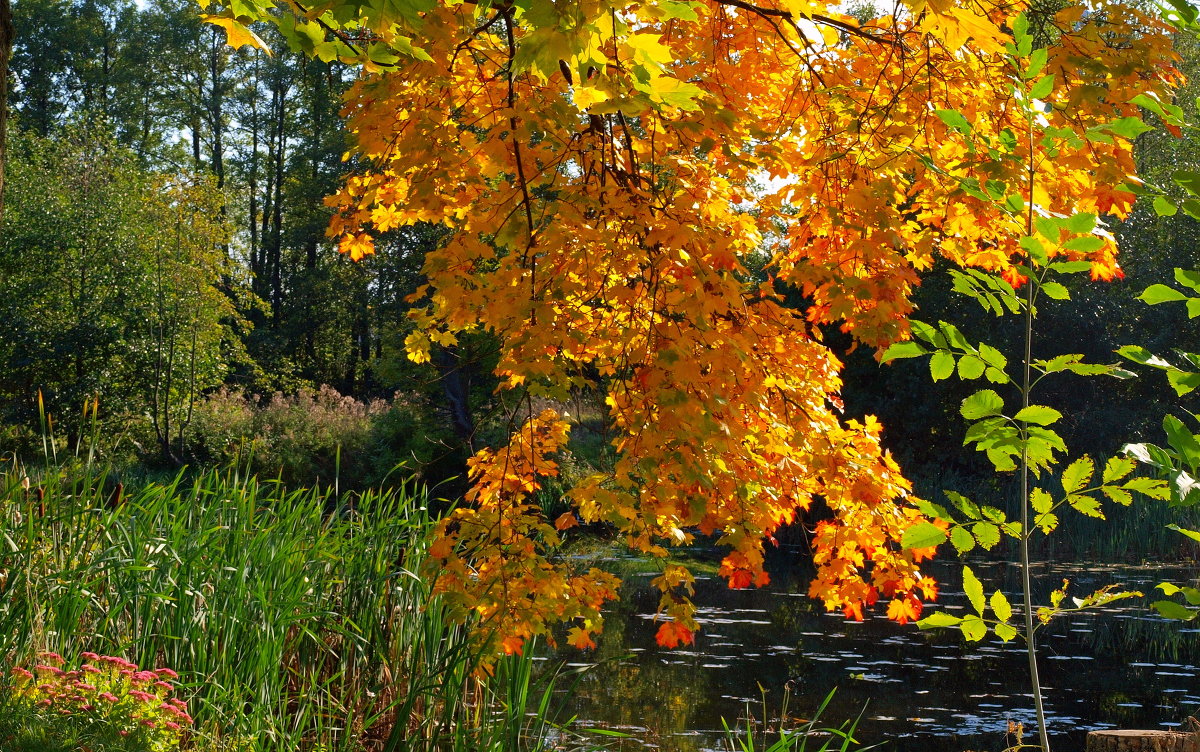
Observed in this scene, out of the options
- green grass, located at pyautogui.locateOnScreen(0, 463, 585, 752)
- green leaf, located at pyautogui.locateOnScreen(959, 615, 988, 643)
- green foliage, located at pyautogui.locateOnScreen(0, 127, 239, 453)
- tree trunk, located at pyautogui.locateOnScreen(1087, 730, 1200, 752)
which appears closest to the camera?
green leaf, located at pyautogui.locateOnScreen(959, 615, 988, 643)

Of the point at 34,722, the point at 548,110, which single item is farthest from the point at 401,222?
the point at 34,722

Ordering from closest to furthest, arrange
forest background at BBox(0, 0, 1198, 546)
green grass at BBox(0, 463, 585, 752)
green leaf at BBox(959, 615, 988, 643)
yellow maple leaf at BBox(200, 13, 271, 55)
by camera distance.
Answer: green leaf at BBox(959, 615, 988, 643) < yellow maple leaf at BBox(200, 13, 271, 55) < green grass at BBox(0, 463, 585, 752) < forest background at BBox(0, 0, 1198, 546)

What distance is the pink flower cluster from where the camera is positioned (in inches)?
104

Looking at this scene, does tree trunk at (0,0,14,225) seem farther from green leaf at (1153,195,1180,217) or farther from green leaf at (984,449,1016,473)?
green leaf at (1153,195,1180,217)

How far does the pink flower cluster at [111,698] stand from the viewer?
8.65ft

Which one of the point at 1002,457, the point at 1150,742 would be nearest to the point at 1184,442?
the point at 1002,457

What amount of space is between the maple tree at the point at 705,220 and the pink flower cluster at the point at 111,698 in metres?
1.01

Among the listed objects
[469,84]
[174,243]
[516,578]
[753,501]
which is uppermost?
[174,243]

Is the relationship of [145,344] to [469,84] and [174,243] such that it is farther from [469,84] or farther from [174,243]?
[469,84]

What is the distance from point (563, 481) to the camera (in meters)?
14.0

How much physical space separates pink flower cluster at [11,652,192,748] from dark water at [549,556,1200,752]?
3.10 metres

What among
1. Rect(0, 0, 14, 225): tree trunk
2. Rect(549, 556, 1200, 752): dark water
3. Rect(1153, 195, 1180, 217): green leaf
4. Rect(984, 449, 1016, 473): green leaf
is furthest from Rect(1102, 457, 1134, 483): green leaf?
Rect(549, 556, 1200, 752): dark water

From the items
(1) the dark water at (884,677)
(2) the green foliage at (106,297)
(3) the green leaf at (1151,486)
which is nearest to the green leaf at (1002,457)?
(3) the green leaf at (1151,486)

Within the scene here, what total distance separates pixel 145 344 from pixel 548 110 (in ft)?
49.5
